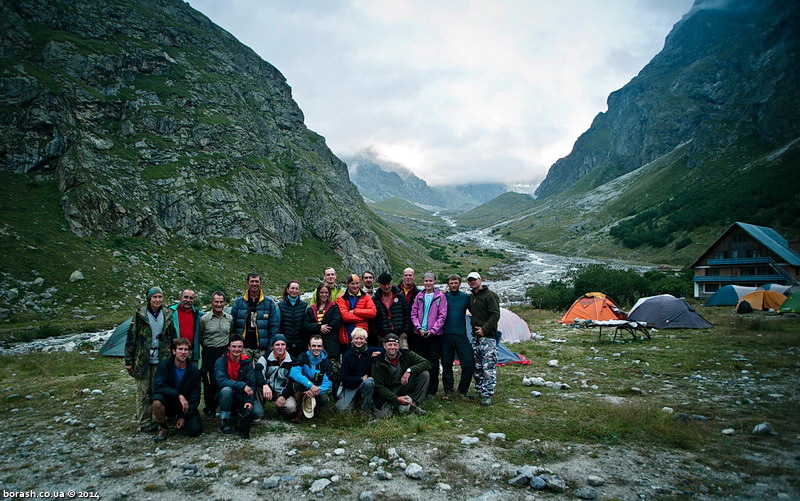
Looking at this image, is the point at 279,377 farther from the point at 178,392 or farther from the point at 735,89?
the point at 735,89

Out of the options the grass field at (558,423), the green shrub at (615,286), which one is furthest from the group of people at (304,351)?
the green shrub at (615,286)

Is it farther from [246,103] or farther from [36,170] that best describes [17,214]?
[246,103]

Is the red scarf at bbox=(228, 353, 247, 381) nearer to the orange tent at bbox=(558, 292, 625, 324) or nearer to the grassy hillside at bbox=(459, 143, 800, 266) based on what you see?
the grassy hillside at bbox=(459, 143, 800, 266)

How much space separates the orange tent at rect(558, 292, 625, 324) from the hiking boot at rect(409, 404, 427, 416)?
19883 mm

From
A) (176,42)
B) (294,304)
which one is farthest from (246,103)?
(294,304)

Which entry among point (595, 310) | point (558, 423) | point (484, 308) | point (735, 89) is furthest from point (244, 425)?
point (735, 89)

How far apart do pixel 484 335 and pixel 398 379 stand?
259cm

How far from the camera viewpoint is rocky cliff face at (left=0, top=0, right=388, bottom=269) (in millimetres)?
36375

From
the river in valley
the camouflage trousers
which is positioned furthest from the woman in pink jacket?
the river in valley

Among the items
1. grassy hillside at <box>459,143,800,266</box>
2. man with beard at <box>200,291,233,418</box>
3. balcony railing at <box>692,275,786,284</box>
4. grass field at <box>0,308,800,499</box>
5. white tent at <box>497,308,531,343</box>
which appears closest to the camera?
grass field at <box>0,308,800,499</box>

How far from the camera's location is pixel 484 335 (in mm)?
9844

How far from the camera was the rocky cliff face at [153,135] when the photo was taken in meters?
36.4

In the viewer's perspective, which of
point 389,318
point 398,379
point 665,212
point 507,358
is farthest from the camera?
point 665,212

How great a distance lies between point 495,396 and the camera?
411 inches
